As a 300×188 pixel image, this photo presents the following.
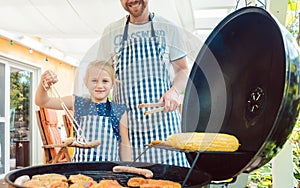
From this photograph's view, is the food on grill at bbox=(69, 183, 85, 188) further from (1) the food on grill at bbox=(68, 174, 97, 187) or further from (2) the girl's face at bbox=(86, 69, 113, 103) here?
(2) the girl's face at bbox=(86, 69, 113, 103)

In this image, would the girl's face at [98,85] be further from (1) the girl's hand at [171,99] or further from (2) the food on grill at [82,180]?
(2) the food on grill at [82,180]

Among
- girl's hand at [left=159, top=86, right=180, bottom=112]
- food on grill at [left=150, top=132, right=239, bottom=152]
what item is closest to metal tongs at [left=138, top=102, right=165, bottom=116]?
girl's hand at [left=159, top=86, right=180, bottom=112]

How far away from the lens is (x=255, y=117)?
0.81m

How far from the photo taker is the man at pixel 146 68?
3.91 feet

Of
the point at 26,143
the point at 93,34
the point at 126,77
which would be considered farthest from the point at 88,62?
the point at 26,143

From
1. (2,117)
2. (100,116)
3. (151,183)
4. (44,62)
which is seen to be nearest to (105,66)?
(100,116)

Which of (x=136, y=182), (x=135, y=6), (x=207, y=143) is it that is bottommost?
(x=136, y=182)

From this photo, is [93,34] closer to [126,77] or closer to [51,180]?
[126,77]

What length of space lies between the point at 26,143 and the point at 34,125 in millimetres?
345

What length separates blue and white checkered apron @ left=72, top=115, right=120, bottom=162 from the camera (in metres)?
1.17

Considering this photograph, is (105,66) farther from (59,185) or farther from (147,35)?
(59,185)

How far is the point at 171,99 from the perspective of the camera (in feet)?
3.63

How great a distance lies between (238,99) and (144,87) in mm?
423

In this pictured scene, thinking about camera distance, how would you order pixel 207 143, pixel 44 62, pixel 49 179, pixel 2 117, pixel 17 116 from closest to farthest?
pixel 207 143 < pixel 49 179 < pixel 2 117 < pixel 17 116 < pixel 44 62
